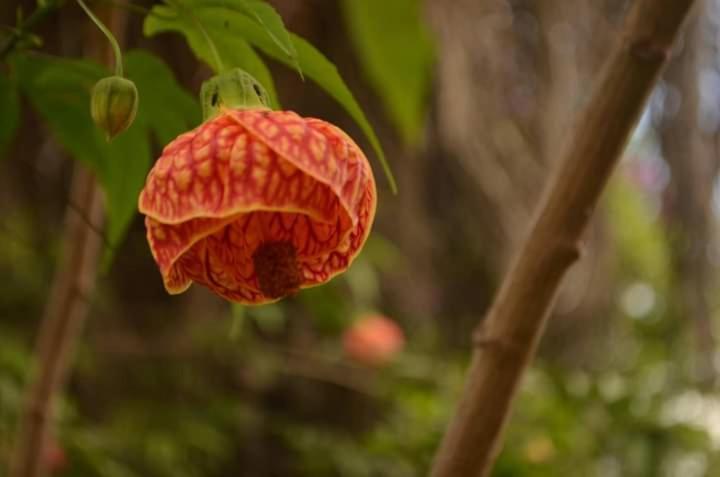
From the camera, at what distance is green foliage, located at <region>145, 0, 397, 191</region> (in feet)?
1.28

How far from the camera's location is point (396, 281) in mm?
1787

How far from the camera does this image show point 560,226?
47cm

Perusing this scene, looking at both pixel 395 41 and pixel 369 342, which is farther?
pixel 369 342

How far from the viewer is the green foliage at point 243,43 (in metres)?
0.39

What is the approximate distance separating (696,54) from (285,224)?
119 centimetres

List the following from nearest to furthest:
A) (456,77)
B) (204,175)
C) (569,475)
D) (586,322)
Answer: (204,175) < (569,475) < (456,77) < (586,322)

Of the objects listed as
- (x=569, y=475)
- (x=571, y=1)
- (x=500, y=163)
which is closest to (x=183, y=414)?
(x=569, y=475)

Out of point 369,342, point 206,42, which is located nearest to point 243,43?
point 206,42

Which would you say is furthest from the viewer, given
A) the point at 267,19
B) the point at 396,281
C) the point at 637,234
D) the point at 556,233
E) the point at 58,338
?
the point at 637,234

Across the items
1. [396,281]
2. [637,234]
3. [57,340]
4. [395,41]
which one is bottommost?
[57,340]

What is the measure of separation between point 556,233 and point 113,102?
20 cm

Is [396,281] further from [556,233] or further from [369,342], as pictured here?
[556,233]

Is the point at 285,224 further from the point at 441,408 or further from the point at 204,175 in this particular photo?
the point at 441,408

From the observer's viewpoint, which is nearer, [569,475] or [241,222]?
[241,222]
